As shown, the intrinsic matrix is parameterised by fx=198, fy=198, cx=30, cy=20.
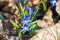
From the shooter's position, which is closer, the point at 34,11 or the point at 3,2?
the point at 34,11

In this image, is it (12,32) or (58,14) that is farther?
(58,14)

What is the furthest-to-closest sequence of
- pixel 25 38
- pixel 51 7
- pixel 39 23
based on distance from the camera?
pixel 51 7 < pixel 39 23 < pixel 25 38

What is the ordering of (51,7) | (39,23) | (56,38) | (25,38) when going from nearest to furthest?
(56,38) < (25,38) < (39,23) < (51,7)

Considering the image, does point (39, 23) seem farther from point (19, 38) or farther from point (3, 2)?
point (3, 2)

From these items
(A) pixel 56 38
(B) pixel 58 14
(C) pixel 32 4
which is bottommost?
(A) pixel 56 38

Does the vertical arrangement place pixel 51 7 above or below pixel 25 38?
above

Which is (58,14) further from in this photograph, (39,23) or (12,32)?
(12,32)

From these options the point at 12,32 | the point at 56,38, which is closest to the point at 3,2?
the point at 12,32

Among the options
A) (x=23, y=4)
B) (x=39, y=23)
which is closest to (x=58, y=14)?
(x=39, y=23)

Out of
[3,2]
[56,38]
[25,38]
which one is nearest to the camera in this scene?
[56,38]
